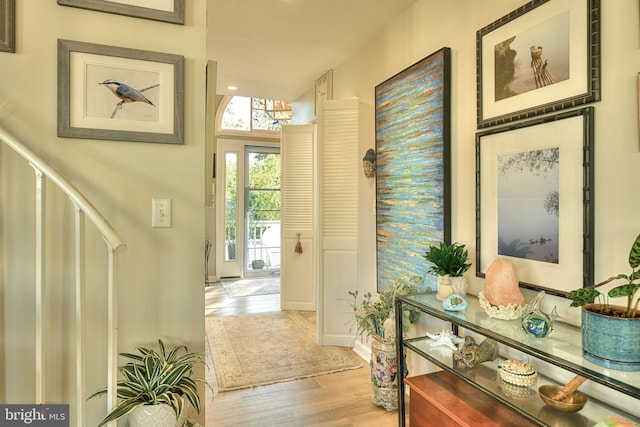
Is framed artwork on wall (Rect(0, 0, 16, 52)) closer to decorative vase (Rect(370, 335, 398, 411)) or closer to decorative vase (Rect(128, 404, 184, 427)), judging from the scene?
decorative vase (Rect(128, 404, 184, 427))

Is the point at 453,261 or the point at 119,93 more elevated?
the point at 119,93

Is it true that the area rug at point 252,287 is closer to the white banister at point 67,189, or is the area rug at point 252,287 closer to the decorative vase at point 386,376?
the decorative vase at point 386,376

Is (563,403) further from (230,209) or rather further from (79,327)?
(230,209)

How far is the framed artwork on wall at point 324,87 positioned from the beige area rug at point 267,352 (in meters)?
2.31

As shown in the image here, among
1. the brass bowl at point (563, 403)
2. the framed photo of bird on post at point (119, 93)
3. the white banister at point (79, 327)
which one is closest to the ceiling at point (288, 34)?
the framed photo of bird on post at point (119, 93)

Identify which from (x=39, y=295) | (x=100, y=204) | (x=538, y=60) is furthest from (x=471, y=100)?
(x=39, y=295)

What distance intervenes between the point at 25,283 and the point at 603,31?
236 centimetres

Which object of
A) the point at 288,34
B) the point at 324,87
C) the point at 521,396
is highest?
the point at 288,34

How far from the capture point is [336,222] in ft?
11.1

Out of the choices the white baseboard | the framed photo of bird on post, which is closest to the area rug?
the white baseboard

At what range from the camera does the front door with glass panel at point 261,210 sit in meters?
6.38

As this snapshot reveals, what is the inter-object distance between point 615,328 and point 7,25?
226 centimetres

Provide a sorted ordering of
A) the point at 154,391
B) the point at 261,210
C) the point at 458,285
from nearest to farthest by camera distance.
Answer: the point at 154,391, the point at 458,285, the point at 261,210

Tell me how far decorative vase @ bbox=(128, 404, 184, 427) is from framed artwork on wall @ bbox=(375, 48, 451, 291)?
1567 millimetres
